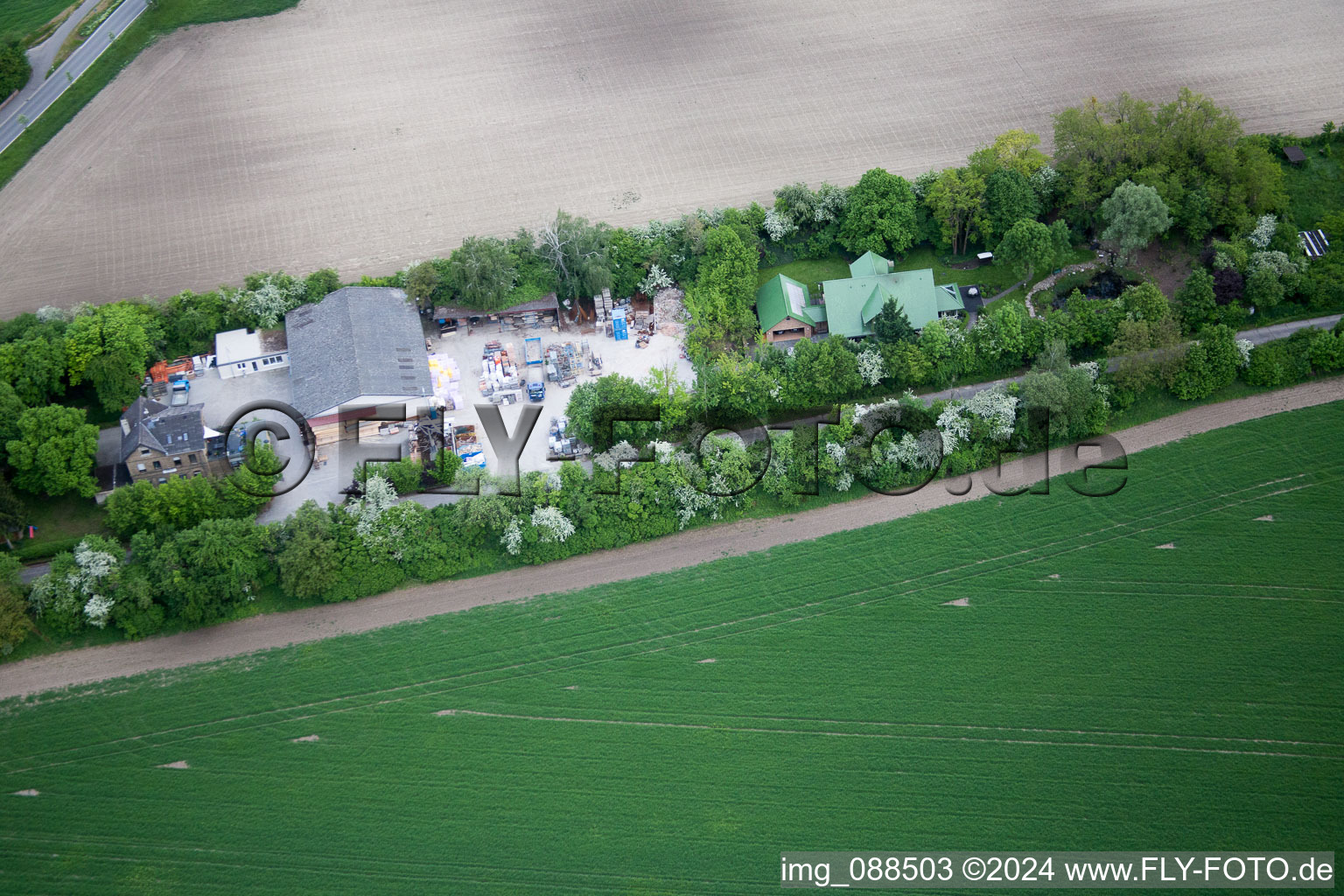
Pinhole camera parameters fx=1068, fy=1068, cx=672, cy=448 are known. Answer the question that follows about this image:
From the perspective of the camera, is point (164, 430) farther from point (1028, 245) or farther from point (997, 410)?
point (1028, 245)

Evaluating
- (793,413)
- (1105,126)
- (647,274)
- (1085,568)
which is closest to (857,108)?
(1105,126)

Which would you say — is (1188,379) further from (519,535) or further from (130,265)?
(130,265)

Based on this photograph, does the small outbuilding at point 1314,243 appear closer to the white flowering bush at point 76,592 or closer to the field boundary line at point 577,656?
the field boundary line at point 577,656

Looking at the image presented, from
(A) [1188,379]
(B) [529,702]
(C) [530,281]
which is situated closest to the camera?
(B) [529,702]

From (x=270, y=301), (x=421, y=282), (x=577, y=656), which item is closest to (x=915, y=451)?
(x=577, y=656)

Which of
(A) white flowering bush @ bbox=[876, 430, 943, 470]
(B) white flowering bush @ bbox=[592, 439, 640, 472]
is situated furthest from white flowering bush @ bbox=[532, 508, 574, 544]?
(A) white flowering bush @ bbox=[876, 430, 943, 470]
